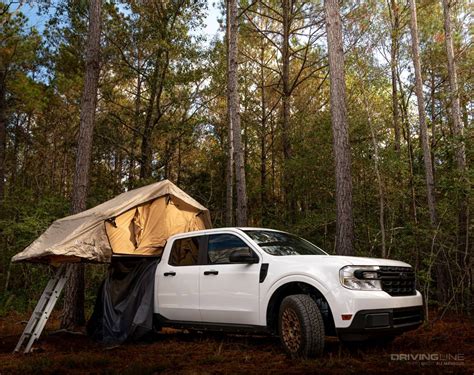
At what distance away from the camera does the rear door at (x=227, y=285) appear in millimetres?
5914

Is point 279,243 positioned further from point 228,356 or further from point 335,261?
point 228,356

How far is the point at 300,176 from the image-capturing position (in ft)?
54.0

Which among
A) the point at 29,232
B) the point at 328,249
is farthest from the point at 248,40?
the point at 29,232

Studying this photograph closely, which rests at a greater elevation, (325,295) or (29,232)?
(29,232)

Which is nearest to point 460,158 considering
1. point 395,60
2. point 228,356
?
point 395,60

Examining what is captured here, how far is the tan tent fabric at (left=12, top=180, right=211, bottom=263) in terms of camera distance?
22.7 feet

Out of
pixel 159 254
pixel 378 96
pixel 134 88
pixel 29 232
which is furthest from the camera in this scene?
pixel 134 88

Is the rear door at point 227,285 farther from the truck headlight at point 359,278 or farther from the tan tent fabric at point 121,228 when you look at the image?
the tan tent fabric at point 121,228

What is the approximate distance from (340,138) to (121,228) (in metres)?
4.84

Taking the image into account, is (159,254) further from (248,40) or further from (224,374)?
(248,40)

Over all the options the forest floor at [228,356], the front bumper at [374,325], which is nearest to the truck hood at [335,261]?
the front bumper at [374,325]

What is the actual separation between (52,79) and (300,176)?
12.7 metres

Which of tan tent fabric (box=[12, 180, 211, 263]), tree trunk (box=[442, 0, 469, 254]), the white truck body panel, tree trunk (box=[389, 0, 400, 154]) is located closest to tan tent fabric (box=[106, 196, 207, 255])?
tan tent fabric (box=[12, 180, 211, 263])

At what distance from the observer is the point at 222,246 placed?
264 inches
